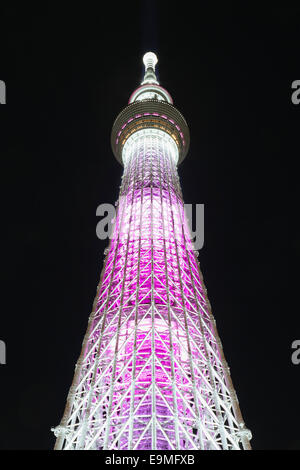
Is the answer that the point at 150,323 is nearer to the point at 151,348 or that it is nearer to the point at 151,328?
the point at 151,328

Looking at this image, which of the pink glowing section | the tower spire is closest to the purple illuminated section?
the pink glowing section

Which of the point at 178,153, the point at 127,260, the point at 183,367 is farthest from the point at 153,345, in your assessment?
the point at 178,153

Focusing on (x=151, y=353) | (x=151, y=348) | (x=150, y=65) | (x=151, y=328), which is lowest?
(x=151, y=353)

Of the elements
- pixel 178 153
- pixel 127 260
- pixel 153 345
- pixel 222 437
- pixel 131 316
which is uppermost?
pixel 178 153

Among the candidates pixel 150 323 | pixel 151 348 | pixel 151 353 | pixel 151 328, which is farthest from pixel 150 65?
pixel 151 353

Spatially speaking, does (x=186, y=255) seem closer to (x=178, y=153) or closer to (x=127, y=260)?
(x=127, y=260)

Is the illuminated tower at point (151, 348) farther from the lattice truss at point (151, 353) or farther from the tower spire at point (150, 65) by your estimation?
the tower spire at point (150, 65)

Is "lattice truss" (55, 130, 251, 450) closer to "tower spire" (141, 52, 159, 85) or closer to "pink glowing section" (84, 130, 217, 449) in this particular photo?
"pink glowing section" (84, 130, 217, 449)
